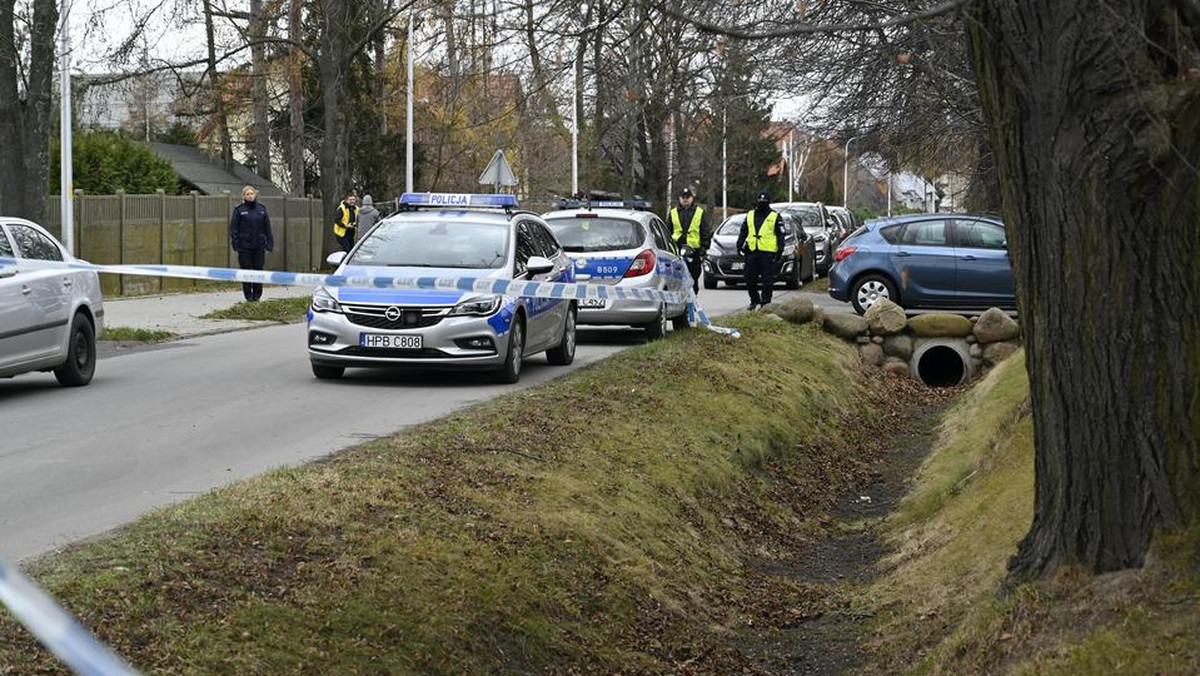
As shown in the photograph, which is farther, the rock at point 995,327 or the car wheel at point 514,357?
the rock at point 995,327

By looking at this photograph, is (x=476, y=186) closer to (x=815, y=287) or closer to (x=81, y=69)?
(x=815, y=287)

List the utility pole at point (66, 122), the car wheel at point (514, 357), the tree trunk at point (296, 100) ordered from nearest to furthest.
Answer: the car wheel at point (514, 357) → the utility pole at point (66, 122) → the tree trunk at point (296, 100)

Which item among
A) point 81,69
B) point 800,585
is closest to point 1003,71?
point 800,585

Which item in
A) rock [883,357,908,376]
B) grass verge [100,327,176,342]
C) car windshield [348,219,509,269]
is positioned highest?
car windshield [348,219,509,269]

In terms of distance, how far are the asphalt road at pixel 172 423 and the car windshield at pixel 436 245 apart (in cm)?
110

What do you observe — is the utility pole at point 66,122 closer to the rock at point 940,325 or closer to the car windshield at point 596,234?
the car windshield at point 596,234

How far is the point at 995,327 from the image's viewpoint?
879 inches

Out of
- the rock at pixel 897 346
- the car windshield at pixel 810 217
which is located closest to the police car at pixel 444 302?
the rock at pixel 897 346

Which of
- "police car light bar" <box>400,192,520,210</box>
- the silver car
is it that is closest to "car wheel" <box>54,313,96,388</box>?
the silver car

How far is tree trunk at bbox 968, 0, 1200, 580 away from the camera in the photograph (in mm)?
6070

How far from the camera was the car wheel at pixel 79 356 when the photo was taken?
1439 centimetres

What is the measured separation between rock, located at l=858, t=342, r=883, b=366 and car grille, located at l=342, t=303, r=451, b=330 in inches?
375

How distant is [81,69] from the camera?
23234 millimetres

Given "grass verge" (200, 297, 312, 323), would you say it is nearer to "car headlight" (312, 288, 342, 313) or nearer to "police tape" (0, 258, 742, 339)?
"police tape" (0, 258, 742, 339)
